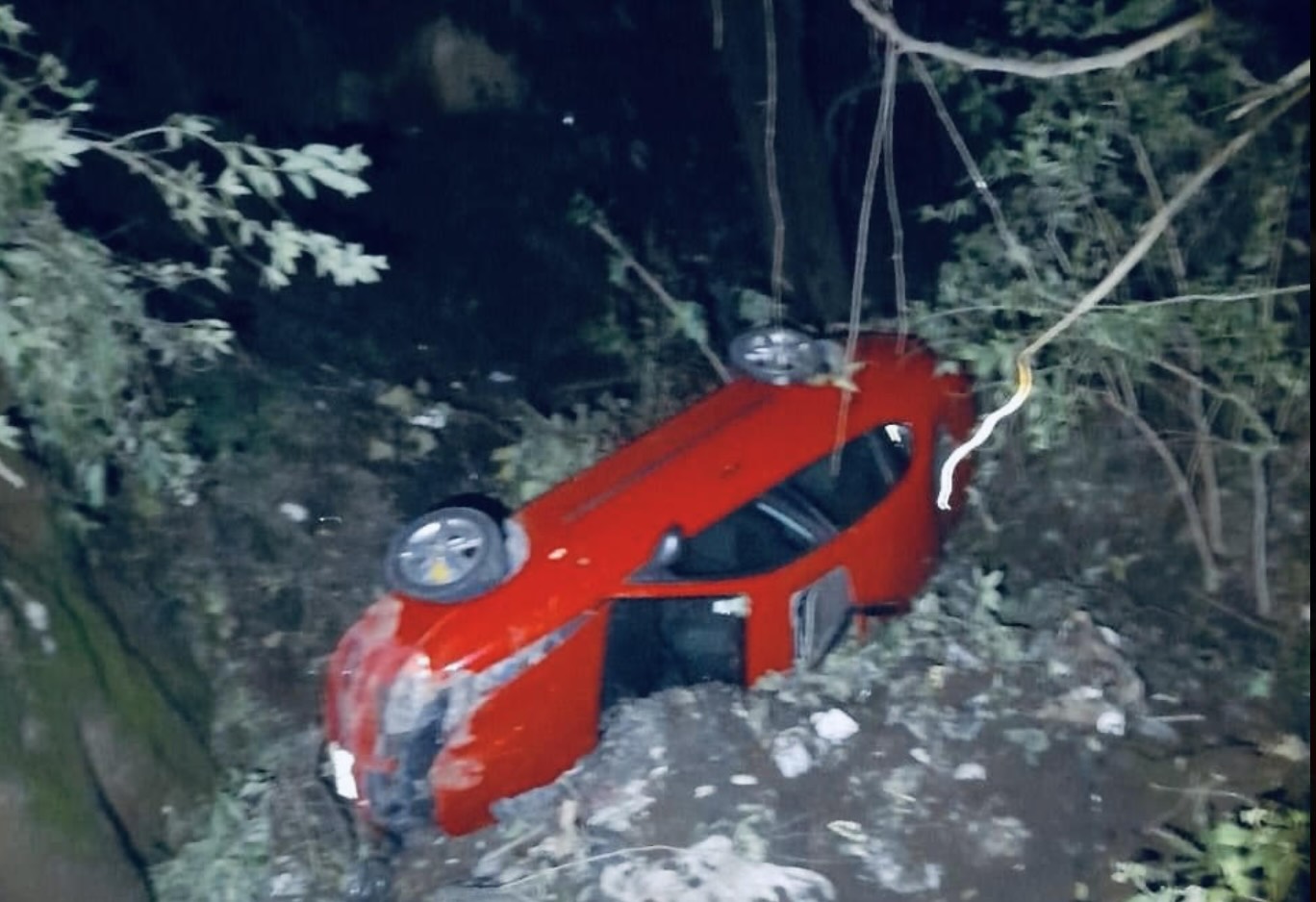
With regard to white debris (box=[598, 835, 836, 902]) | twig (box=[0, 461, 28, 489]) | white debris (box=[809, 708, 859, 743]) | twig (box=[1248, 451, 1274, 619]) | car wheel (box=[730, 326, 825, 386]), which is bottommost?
white debris (box=[598, 835, 836, 902])

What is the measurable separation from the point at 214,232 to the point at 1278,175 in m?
6.05

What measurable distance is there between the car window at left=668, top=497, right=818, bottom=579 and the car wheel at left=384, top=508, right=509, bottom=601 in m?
0.69

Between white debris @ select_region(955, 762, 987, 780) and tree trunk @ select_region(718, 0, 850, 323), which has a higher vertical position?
tree trunk @ select_region(718, 0, 850, 323)

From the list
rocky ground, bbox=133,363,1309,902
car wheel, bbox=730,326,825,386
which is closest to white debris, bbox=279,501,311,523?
rocky ground, bbox=133,363,1309,902

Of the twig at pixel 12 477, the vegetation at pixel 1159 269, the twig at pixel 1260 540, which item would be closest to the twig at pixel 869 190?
the vegetation at pixel 1159 269

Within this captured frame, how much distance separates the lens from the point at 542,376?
8445 millimetres

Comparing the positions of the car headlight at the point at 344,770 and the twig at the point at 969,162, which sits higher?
the twig at the point at 969,162

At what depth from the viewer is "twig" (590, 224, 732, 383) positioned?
767 centimetres

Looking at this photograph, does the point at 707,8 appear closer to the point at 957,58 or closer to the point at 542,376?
the point at 542,376

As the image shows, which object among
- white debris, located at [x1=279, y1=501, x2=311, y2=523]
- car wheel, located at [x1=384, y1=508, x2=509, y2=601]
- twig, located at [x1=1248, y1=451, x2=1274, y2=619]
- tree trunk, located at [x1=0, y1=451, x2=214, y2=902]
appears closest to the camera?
tree trunk, located at [x1=0, y1=451, x2=214, y2=902]

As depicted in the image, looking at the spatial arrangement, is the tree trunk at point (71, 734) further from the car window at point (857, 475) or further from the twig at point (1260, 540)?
the twig at point (1260, 540)

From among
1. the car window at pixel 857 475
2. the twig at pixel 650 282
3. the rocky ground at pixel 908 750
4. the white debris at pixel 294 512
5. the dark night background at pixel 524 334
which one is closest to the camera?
the rocky ground at pixel 908 750

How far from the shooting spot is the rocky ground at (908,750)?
461 centimetres

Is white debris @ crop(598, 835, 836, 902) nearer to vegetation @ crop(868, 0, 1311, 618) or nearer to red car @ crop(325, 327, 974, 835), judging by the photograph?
red car @ crop(325, 327, 974, 835)
